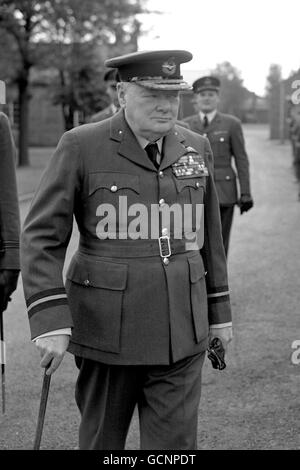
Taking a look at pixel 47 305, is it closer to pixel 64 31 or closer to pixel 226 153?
pixel 226 153

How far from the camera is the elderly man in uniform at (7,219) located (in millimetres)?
Result: 4207

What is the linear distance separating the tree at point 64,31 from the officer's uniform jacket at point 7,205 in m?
21.0

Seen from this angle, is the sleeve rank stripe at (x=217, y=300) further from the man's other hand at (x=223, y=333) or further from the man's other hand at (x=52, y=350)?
the man's other hand at (x=52, y=350)

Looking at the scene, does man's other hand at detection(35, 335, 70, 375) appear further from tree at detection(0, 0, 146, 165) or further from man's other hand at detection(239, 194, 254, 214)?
tree at detection(0, 0, 146, 165)

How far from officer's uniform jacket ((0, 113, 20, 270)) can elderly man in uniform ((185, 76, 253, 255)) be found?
12.6 ft

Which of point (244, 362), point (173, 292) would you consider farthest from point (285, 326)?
point (173, 292)

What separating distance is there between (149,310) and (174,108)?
741 mm

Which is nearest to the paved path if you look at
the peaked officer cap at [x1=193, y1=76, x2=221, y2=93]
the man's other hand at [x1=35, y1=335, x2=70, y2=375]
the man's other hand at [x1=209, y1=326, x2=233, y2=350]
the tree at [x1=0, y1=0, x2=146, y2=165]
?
the man's other hand at [x1=209, y1=326, x2=233, y2=350]

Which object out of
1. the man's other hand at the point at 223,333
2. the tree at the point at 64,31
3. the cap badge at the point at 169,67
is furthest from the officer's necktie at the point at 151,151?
the tree at the point at 64,31

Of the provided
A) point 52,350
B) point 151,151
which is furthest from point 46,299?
point 151,151

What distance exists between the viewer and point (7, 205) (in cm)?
424

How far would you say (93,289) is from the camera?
2.99 metres
